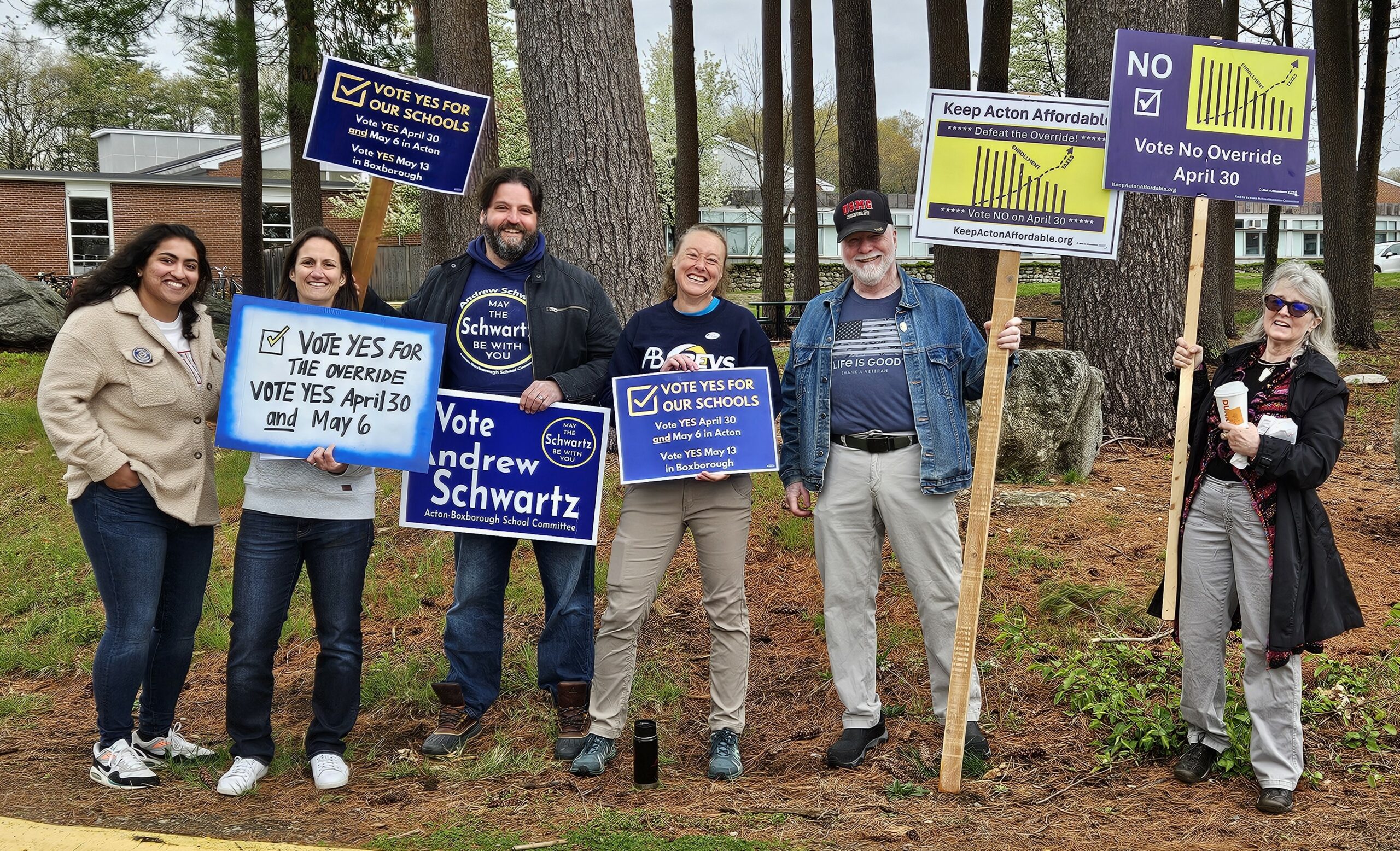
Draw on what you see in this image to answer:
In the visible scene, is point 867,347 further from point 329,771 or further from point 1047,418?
point 1047,418

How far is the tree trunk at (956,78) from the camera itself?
14.8 metres

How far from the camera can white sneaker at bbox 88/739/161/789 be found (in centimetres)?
450

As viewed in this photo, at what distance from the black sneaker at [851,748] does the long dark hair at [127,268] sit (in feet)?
10.3

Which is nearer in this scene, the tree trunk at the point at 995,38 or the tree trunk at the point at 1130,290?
the tree trunk at the point at 1130,290

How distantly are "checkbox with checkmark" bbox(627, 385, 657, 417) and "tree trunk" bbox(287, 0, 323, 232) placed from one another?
350 inches

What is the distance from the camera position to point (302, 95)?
12797 mm

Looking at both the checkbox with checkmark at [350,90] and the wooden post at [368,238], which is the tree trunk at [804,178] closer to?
the checkbox with checkmark at [350,90]

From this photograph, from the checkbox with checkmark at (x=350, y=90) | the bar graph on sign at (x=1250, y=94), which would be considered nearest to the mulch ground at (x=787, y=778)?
the bar graph on sign at (x=1250, y=94)

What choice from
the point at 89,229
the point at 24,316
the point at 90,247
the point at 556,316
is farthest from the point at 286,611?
the point at 90,247

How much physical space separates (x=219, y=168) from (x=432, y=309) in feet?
141

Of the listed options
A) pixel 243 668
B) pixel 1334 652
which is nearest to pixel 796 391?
pixel 243 668

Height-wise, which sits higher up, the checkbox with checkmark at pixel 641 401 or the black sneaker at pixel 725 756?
the checkbox with checkmark at pixel 641 401

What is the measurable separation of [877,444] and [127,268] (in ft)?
9.96

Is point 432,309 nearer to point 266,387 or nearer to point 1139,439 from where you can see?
point 266,387
